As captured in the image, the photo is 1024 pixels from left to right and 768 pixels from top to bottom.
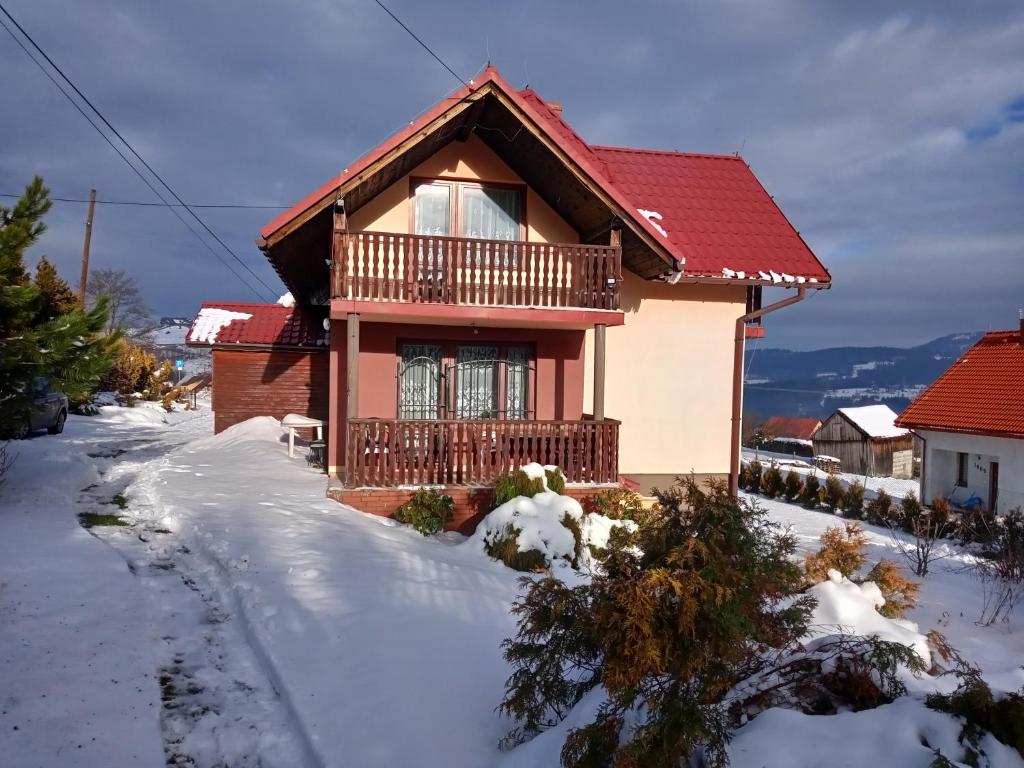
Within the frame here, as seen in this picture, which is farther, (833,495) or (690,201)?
(833,495)

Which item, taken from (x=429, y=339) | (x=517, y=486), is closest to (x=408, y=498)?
(x=517, y=486)

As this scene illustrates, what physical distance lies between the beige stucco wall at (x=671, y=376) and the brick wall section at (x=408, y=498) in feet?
11.0

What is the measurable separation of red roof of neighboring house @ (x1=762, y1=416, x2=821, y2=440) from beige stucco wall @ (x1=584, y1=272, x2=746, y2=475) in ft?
132

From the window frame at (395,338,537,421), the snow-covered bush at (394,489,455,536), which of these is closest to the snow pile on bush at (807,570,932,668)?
the snow-covered bush at (394,489,455,536)

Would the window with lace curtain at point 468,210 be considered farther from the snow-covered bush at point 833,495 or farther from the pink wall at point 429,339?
the snow-covered bush at point 833,495

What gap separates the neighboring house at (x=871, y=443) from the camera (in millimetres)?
35000

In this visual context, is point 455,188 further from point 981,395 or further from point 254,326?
point 981,395

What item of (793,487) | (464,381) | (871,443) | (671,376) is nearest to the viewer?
(464,381)

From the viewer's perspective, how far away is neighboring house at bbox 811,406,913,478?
35000 millimetres

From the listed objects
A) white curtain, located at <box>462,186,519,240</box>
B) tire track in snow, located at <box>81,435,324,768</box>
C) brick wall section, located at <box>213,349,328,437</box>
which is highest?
white curtain, located at <box>462,186,519,240</box>

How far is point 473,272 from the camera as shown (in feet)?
33.9

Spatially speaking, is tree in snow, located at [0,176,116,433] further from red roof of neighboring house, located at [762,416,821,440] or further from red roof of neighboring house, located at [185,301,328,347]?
Answer: red roof of neighboring house, located at [762,416,821,440]

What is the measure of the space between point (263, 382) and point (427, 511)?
8518 millimetres

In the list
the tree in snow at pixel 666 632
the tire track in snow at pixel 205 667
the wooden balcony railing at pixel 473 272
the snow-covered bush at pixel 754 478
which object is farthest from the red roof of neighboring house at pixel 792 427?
the tree in snow at pixel 666 632
